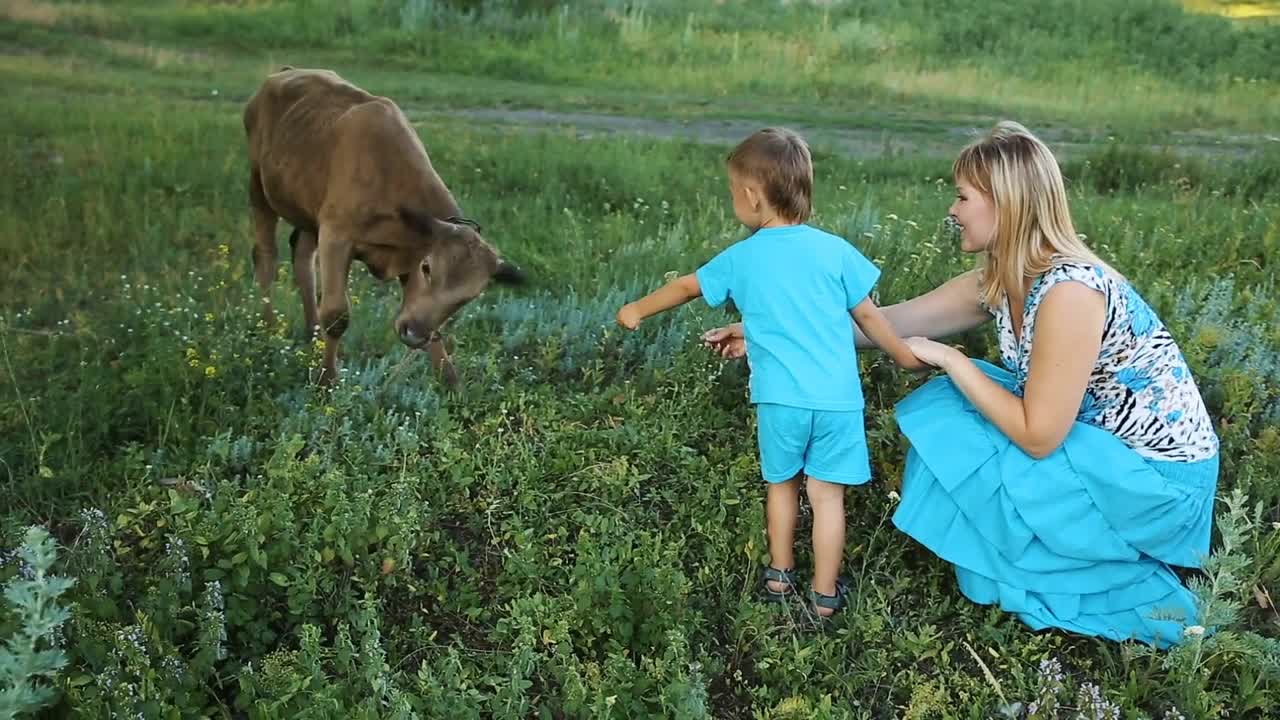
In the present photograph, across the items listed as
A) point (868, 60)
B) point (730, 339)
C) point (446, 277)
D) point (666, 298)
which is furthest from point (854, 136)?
point (666, 298)

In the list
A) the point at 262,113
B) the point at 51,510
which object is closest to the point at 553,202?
the point at 262,113

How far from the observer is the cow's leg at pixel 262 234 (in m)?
6.31

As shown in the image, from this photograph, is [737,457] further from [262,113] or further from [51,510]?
[262,113]

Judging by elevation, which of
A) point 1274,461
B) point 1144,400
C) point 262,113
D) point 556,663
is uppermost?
point 262,113

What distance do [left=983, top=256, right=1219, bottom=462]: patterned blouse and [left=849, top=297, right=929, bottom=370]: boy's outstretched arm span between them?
383 mm

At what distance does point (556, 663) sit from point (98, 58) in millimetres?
6080

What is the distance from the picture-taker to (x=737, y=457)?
4570 millimetres

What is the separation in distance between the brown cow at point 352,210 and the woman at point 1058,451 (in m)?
2.01

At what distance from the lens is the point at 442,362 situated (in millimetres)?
5082

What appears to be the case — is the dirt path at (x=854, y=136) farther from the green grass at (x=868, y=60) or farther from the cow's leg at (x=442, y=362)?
the cow's leg at (x=442, y=362)

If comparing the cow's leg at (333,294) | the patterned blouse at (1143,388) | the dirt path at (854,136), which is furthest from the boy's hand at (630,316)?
the dirt path at (854,136)

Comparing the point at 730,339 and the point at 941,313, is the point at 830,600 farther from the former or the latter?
the point at 941,313

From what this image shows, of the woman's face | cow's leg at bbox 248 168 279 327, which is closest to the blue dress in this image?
the woman's face

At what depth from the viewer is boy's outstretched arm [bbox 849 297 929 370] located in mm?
3559
